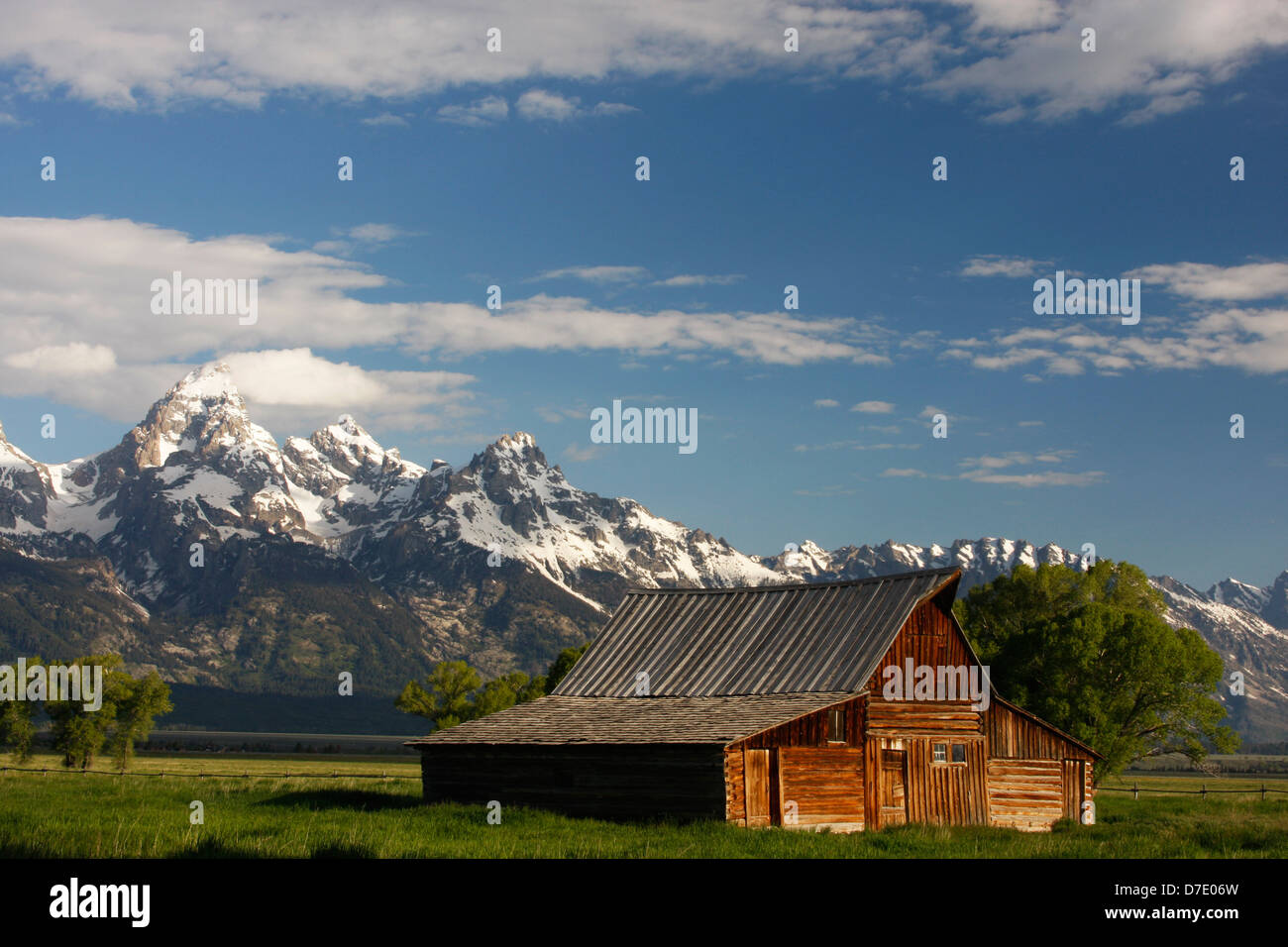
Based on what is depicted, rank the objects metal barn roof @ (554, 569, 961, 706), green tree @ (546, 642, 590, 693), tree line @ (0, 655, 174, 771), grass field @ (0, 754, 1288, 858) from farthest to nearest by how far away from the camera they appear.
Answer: tree line @ (0, 655, 174, 771), green tree @ (546, 642, 590, 693), metal barn roof @ (554, 569, 961, 706), grass field @ (0, 754, 1288, 858)

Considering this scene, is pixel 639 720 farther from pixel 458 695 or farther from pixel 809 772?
pixel 458 695

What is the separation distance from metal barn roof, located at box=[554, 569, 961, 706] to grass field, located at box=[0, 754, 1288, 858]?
6.17 m

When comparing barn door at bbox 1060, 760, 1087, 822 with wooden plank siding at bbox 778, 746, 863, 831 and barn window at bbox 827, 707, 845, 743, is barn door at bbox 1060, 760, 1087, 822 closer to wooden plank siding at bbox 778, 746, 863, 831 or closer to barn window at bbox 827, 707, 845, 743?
wooden plank siding at bbox 778, 746, 863, 831

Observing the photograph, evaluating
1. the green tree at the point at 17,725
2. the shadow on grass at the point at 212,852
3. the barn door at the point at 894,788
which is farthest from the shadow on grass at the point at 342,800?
the green tree at the point at 17,725

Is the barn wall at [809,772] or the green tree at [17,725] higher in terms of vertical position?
the barn wall at [809,772]

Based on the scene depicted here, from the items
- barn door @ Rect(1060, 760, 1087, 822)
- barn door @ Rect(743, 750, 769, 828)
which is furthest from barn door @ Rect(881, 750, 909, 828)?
barn door @ Rect(1060, 760, 1087, 822)

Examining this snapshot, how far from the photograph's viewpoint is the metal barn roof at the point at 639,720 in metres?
33.5

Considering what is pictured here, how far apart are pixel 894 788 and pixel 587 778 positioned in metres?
9.58

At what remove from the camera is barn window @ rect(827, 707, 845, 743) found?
3541 centimetres

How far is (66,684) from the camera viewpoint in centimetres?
8025

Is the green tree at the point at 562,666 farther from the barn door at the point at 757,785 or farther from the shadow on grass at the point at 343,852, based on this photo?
the shadow on grass at the point at 343,852

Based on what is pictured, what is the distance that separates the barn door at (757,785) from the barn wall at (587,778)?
994 mm
